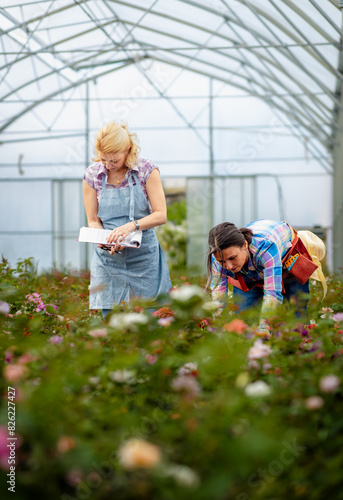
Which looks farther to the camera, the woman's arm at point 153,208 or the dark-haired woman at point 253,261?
the woman's arm at point 153,208

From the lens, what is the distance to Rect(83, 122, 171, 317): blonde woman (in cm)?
267

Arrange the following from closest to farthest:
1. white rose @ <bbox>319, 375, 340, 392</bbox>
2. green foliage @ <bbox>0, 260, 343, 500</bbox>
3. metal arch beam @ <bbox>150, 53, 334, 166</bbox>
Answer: green foliage @ <bbox>0, 260, 343, 500</bbox>
white rose @ <bbox>319, 375, 340, 392</bbox>
metal arch beam @ <bbox>150, 53, 334, 166</bbox>

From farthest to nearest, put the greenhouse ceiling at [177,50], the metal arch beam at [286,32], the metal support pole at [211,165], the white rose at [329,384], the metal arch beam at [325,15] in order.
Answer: the metal support pole at [211,165] < the greenhouse ceiling at [177,50] < the metal arch beam at [286,32] < the metal arch beam at [325,15] < the white rose at [329,384]

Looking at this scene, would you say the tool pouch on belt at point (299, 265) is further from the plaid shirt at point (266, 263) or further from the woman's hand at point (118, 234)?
the woman's hand at point (118, 234)

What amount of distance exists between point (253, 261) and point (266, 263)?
93mm

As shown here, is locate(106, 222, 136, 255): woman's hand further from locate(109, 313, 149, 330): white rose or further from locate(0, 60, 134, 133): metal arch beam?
locate(0, 60, 134, 133): metal arch beam

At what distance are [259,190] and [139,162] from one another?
1009cm

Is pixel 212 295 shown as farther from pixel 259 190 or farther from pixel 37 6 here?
pixel 259 190

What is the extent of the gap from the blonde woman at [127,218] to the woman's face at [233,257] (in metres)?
0.37

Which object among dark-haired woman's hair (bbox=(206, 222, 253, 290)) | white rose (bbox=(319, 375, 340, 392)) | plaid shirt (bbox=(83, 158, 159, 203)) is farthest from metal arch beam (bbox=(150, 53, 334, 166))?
white rose (bbox=(319, 375, 340, 392))

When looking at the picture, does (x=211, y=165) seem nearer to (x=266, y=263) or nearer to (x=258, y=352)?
(x=266, y=263)

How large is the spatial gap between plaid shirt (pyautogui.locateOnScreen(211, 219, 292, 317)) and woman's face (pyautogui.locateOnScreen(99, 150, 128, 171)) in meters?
0.60

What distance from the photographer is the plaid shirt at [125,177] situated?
2.70 meters

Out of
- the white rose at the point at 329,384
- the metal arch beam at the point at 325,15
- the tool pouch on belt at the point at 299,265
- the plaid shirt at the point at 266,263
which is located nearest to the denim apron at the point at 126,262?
the plaid shirt at the point at 266,263
